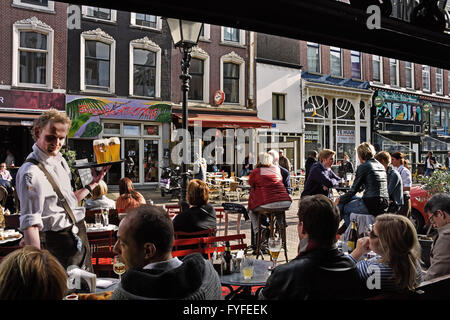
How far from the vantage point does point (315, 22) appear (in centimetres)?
168

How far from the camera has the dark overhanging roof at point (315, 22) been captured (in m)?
1.44

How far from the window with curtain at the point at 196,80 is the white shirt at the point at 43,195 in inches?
580

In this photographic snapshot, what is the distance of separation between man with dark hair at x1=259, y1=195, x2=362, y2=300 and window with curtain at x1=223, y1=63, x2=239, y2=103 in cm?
1609

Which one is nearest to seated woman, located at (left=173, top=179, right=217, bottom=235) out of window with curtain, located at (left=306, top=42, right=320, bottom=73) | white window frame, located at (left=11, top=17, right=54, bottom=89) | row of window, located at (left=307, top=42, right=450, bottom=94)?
white window frame, located at (left=11, top=17, right=54, bottom=89)

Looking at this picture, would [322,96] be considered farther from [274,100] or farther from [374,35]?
[374,35]

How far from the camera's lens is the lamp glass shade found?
4309mm

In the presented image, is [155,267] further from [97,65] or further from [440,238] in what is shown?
[97,65]

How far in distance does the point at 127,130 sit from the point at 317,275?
14.3 metres

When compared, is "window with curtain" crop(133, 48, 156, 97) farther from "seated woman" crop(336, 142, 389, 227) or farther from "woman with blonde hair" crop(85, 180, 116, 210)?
"seated woman" crop(336, 142, 389, 227)

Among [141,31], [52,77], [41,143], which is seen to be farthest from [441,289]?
[141,31]

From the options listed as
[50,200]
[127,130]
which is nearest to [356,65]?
[127,130]

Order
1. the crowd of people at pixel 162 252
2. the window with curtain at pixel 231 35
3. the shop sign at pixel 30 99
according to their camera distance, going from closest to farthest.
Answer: the crowd of people at pixel 162 252 < the shop sign at pixel 30 99 < the window with curtain at pixel 231 35

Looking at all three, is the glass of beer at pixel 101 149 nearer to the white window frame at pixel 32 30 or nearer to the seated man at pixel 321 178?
the seated man at pixel 321 178

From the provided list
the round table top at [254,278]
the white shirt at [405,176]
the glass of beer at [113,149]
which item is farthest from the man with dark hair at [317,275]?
the white shirt at [405,176]
